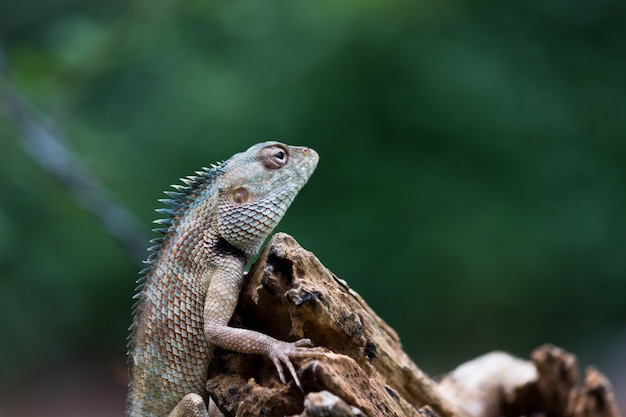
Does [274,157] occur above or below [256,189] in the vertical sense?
above

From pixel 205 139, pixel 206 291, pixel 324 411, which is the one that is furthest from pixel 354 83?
pixel 324 411

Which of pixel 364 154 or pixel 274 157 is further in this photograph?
pixel 364 154

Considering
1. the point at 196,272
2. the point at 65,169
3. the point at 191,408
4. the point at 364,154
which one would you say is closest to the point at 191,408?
the point at 191,408

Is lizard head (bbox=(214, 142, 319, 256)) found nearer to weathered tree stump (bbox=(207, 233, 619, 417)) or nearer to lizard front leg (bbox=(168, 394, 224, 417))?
weathered tree stump (bbox=(207, 233, 619, 417))

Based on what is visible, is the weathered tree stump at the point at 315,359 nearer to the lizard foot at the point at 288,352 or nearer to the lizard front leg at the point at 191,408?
the lizard foot at the point at 288,352

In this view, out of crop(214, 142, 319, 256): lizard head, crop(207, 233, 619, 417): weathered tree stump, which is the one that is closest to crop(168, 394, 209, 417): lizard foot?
crop(207, 233, 619, 417): weathered tree stump

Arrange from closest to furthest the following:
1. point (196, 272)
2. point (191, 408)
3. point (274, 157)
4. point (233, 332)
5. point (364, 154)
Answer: point (233, 332) < point (191, 408) < point (196, 272) < point (274, 157) < point (364, 154)

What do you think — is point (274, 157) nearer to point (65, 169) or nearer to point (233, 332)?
point (233, 332)

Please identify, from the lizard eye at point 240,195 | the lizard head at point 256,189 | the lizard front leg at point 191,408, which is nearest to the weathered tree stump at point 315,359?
the lizard front leg at point 191,408
